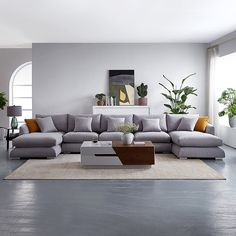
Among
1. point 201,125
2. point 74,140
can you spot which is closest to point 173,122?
point 201,125

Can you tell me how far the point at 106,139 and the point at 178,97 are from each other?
3.42 meters

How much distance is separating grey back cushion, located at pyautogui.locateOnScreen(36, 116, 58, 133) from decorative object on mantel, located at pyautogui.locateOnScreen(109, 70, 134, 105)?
2700 millimetres

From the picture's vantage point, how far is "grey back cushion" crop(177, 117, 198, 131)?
331 inches

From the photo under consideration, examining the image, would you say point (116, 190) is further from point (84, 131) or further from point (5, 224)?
point (84, 131)

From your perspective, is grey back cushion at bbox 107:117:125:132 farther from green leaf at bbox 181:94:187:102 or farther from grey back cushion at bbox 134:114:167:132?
green leaf at bbox 181:94:187:102

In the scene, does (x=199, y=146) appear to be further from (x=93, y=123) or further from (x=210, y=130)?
(x=93, y=123)

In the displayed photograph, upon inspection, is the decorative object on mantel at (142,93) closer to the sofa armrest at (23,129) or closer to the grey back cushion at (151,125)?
the grey back cushion at (151,125)

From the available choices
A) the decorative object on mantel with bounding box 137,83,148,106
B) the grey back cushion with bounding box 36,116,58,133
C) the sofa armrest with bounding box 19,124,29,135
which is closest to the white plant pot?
the decorative object on mantel with bounding box 137,83,148,106

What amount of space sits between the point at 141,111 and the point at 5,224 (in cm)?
732

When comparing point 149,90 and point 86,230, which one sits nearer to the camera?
point 86,230

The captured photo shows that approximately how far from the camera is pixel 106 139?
26.1 feet

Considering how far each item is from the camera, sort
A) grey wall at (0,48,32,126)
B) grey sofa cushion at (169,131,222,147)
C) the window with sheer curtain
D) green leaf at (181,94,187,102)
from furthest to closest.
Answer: grey wall at (0,48,32,126)
green leaf at (181,94,187,102)
the window with sheer curtain
grey sofa cushion at (169,131,222,147)

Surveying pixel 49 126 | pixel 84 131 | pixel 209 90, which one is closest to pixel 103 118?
pixel 84 131

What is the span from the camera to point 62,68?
10797mm
